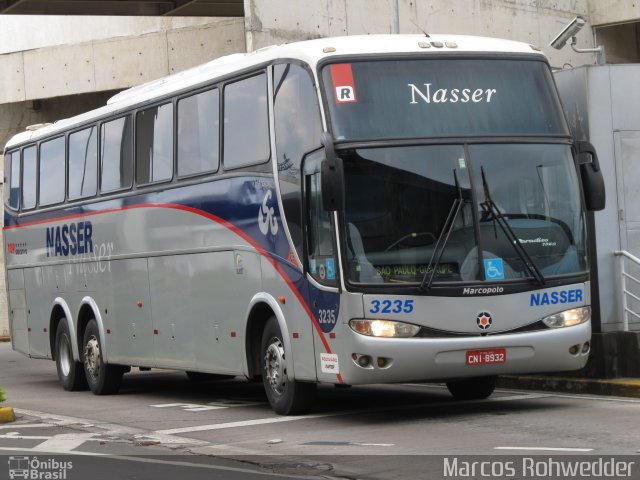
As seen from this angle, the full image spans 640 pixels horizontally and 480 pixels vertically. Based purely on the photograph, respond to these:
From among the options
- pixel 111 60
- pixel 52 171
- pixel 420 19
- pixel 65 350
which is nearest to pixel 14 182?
pixel 52 171

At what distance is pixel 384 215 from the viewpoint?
42.8ft

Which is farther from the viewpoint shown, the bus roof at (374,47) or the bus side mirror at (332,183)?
the bus roof at (374,47)

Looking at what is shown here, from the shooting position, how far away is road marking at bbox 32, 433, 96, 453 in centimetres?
1246

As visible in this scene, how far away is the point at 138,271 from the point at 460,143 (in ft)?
20.5

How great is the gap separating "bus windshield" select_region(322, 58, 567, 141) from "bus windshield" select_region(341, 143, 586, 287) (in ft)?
0.76

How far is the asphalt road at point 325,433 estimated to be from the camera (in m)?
10.7

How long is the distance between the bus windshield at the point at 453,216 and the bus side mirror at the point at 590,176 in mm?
420

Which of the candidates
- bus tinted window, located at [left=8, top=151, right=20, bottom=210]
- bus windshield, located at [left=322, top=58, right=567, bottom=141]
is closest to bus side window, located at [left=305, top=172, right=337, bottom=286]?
bus windshield, located at [left=322, top=58, right=567, bottom=141]

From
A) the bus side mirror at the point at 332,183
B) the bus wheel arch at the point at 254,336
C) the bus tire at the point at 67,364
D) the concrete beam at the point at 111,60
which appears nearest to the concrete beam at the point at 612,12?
the concrete beam at the point at 111,60

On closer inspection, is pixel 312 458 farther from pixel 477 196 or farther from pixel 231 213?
pixel 231 213

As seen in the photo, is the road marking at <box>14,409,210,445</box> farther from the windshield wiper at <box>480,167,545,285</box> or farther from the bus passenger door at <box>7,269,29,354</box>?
the bus passenger door at <box>7,269,29,354</box>

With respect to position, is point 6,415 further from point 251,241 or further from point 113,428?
point 251,241

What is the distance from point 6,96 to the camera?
136 ft

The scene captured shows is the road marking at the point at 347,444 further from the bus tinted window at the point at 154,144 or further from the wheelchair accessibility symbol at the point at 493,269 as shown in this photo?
the bus tinted window at the point at 154,144
